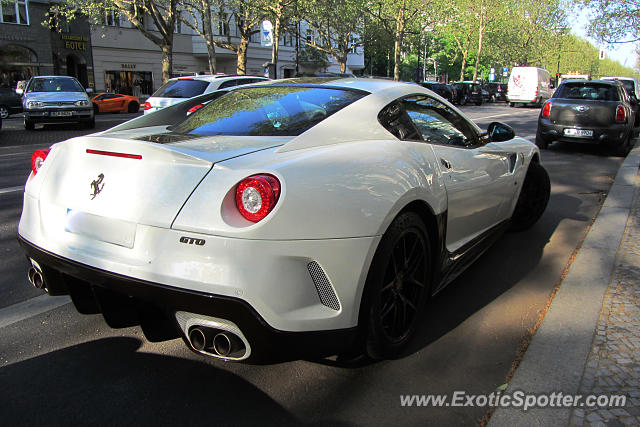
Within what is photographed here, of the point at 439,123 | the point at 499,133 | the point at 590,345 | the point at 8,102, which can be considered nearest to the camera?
the point at 590,345

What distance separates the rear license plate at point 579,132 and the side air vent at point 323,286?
10.6 m

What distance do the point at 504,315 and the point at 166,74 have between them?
23.8m

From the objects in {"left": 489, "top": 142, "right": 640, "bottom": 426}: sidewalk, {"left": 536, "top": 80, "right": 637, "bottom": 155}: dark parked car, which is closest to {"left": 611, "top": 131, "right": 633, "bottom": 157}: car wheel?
{"left": 536, "top": 80, "right": 637, "bottom": 155}: dark parked car

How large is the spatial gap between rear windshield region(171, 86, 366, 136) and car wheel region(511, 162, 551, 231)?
2.54 metres

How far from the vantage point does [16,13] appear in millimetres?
33062

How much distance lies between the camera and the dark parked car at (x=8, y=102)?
22.0 meters

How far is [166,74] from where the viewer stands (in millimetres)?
24391

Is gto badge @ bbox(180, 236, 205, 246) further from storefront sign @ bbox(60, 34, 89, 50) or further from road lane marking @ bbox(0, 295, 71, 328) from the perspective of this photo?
storefront sign @ bbox(60, 34, 89, 50)

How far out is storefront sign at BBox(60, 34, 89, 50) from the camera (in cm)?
3550

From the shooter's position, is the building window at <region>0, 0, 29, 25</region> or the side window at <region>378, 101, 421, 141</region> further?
the building window at <region>0, 0, 29, 25</region>

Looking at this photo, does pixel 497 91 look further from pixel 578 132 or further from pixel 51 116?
pixel 51 116

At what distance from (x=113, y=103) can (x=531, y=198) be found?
998 inches

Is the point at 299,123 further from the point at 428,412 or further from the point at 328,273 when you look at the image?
the point at 428,412

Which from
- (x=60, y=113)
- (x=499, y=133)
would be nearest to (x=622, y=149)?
(x=499, y=133)
